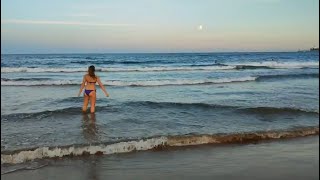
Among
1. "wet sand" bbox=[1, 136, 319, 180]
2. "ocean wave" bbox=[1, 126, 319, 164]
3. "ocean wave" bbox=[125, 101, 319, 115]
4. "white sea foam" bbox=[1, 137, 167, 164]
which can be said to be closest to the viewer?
"wet sand" bbox=[1, 136, 319, 180]

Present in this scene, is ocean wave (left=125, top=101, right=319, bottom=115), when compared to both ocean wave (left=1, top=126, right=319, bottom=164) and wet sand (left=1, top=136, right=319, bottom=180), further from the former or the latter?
wet sand (left=1, top=136, right=319, bottom=180)

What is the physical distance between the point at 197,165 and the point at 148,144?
155 cm

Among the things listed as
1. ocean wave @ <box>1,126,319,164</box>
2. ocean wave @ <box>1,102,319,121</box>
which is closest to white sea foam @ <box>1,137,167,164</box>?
ocean wave @ <box>1,126,319,164</box>

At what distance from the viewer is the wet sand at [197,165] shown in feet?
17.8

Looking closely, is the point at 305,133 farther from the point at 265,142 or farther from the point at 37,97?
the point at 37,97

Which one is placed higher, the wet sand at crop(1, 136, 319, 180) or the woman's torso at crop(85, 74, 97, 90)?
the woman's torso at crop(85, 74, 97, 90)

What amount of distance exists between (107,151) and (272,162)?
289cm

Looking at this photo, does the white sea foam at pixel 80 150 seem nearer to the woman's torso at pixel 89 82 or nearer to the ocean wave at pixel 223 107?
the woman's torso at pixel 89 82

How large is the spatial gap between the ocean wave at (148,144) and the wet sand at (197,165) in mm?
266

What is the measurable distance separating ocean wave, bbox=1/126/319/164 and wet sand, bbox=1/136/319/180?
27cm

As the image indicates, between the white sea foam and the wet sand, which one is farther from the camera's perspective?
the white sea foam

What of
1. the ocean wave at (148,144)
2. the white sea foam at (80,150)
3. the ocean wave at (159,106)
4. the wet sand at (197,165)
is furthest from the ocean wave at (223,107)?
the white sea foam at (80,150)

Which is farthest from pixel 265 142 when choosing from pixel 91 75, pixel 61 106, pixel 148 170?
pixel 61 106

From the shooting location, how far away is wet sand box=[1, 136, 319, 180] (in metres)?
5.42
